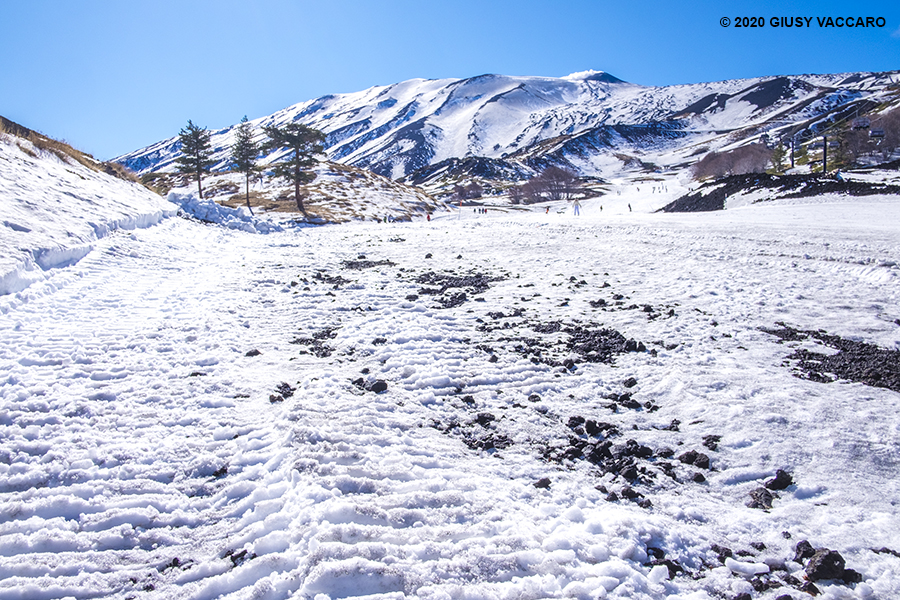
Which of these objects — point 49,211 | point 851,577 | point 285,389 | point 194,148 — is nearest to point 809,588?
point 851,577

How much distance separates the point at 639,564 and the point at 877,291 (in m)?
12.5

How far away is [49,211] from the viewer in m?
15.0

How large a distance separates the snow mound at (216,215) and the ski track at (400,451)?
21.8 metres

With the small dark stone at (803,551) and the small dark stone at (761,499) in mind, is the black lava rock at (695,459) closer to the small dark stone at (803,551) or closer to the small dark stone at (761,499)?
the small dark stone at (761,499)

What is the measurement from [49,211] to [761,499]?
2134cm

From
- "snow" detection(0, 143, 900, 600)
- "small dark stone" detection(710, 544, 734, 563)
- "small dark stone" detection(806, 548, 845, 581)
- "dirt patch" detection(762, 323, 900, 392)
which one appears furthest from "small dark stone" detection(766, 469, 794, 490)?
"dirt patch" detection(762, 323, 900, 392)

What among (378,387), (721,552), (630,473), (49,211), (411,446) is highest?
(49,211)

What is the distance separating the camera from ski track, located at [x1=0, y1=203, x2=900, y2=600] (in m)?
3.92

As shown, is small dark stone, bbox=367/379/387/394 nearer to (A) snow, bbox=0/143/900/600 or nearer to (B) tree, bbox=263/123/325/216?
(A) snow, bbox=0/143/900/600

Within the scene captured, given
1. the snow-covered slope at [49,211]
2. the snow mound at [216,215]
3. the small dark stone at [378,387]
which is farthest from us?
the snow mound at [216,215]

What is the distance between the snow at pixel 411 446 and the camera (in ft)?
A: 12.9

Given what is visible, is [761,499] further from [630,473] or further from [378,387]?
[378,387]

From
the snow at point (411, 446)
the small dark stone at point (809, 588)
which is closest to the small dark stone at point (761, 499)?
the snow at point (411, 446)

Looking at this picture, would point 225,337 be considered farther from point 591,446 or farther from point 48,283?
point 591,446
